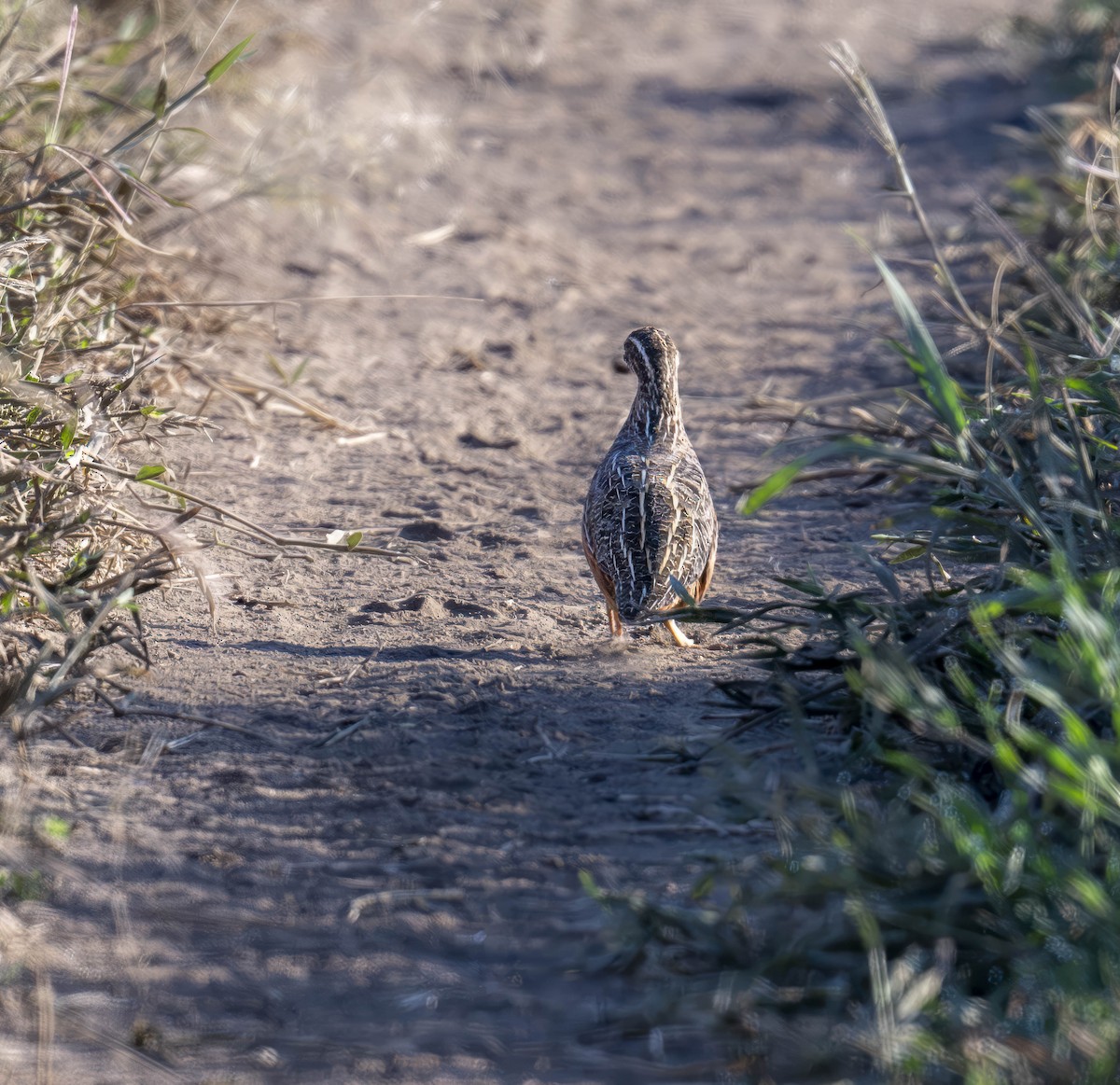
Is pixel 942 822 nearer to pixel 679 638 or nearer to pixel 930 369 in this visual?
pixel 930 369

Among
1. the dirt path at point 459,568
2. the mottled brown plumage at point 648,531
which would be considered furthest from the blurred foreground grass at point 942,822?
the mottled brown plumage at point 648,531

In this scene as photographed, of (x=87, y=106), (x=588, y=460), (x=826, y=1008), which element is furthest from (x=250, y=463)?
(x=826, y=1008)

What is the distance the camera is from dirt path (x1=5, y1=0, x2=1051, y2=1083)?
314 centimetres

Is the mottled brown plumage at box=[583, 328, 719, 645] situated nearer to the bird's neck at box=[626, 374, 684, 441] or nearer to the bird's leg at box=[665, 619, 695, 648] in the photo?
the bird's leg at box=[665, 619, 695, 648]

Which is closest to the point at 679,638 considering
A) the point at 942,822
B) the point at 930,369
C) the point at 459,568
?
the point at 459,568

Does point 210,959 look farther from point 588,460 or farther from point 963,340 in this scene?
point 963,340

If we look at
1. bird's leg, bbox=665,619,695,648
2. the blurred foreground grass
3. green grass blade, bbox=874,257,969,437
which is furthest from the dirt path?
green grass blade, bbox=874,257,969,437

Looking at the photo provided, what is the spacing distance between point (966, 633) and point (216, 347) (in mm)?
4993

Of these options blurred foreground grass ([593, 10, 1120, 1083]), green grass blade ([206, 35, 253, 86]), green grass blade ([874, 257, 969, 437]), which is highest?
green grass blade ([206, 35, 253, 86])

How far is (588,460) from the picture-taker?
6.98 metres

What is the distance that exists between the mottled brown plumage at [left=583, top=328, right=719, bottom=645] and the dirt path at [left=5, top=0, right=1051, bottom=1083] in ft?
0.85

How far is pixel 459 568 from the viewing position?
5727mm

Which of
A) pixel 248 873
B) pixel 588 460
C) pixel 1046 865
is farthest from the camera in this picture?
pixel 588 460

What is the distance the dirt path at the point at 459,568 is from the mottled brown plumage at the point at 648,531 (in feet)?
0.85
